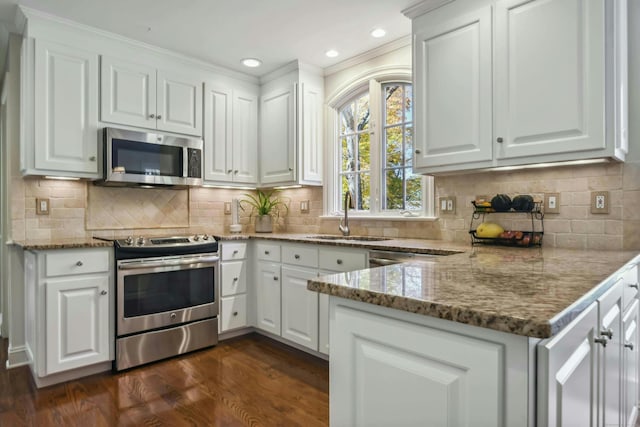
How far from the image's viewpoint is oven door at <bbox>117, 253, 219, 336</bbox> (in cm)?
270

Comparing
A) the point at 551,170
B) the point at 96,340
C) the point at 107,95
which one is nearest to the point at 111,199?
the point at 107,95

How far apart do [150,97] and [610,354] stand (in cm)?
A: 332

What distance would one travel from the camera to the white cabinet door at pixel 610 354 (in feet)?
3.80

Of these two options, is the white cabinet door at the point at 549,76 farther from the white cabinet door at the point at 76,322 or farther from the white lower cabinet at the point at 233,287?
the white cabinet door at the point at 76,322

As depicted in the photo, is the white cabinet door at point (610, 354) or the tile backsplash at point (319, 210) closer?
the white cabinet door at point (610, 354)

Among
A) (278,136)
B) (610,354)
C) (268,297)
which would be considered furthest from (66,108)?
(610,354)

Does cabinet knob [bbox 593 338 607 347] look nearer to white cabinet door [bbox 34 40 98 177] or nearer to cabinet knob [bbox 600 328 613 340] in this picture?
cabinet knob [bbox 600 328 613 340]

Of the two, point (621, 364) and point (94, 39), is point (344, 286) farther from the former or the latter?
point (94, 39)

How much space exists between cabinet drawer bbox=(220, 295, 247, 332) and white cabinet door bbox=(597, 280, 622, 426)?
2.61 meters

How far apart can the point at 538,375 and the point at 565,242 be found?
1.80 m

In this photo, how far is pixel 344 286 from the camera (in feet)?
3.41

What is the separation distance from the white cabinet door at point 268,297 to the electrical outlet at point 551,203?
1.94 metres

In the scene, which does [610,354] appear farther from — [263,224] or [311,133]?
[263,224]

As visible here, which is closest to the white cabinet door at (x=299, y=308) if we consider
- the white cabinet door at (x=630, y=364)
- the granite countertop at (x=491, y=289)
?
the granite countertop at (x=491, y=289)
